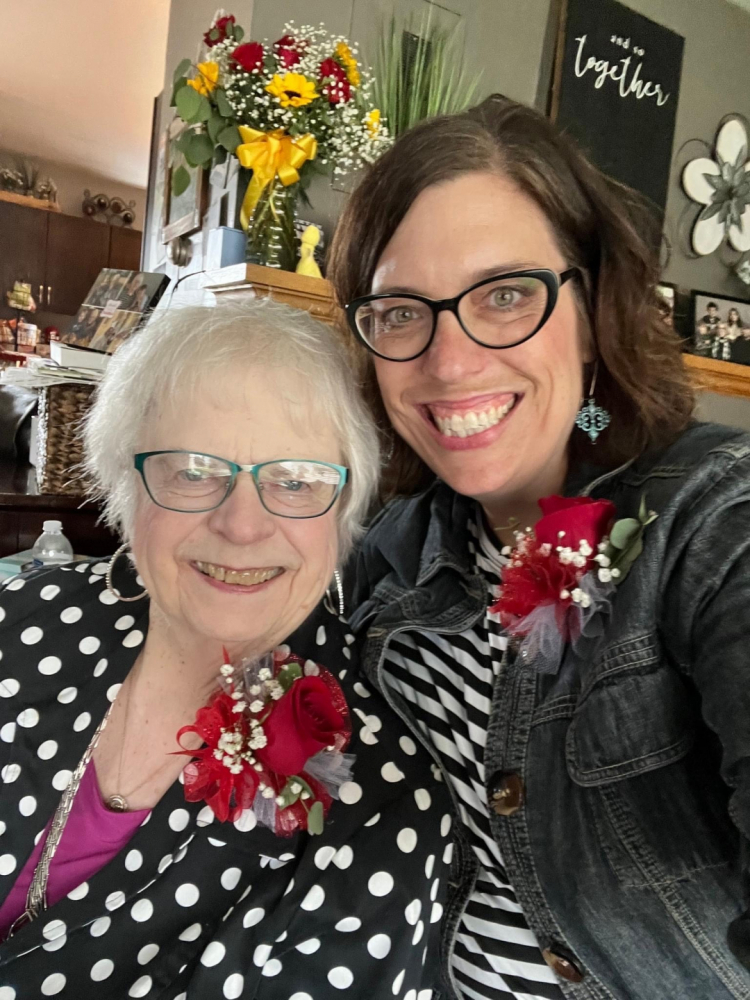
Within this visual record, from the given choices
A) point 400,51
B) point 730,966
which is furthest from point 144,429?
point 400,51

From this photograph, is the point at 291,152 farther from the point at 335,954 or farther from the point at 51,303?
the point at 51,303

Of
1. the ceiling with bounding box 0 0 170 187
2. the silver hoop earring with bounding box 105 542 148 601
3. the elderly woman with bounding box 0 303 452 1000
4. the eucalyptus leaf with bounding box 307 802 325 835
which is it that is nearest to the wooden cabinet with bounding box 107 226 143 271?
the ceiling with bounding box 0 0 170 187

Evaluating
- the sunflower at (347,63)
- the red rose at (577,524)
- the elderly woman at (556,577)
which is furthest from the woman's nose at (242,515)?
the sunflower at (347,63)

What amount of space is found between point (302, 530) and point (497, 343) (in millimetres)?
376

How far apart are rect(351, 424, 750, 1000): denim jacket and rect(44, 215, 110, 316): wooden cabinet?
21.8ft

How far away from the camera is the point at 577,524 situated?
893mm

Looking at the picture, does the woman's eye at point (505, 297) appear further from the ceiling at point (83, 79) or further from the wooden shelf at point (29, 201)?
the wooden shelf at point (29, 201)

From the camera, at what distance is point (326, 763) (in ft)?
3.03

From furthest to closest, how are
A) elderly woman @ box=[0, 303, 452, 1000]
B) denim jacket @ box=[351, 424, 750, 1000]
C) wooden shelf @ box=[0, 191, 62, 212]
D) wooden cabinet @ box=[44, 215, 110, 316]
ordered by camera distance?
wooden cabinet @ box=[44, 215, 110, 316]
wooden shelf @ box=[0, 191, 62, 212]
elderly woman @ box=[0, 303, 452, 1000]
denim jacket @ box=[351, 424, 750, 1000]

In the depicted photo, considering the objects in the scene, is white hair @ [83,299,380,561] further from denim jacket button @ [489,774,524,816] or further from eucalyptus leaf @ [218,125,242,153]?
eucalyptus leaf @ [218,125,242,153]

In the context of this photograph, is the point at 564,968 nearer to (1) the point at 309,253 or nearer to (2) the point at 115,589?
(2) the point at 115,589

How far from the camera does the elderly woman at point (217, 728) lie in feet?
2.84

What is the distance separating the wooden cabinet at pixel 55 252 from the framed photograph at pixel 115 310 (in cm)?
469

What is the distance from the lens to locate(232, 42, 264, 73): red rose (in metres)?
1.78
